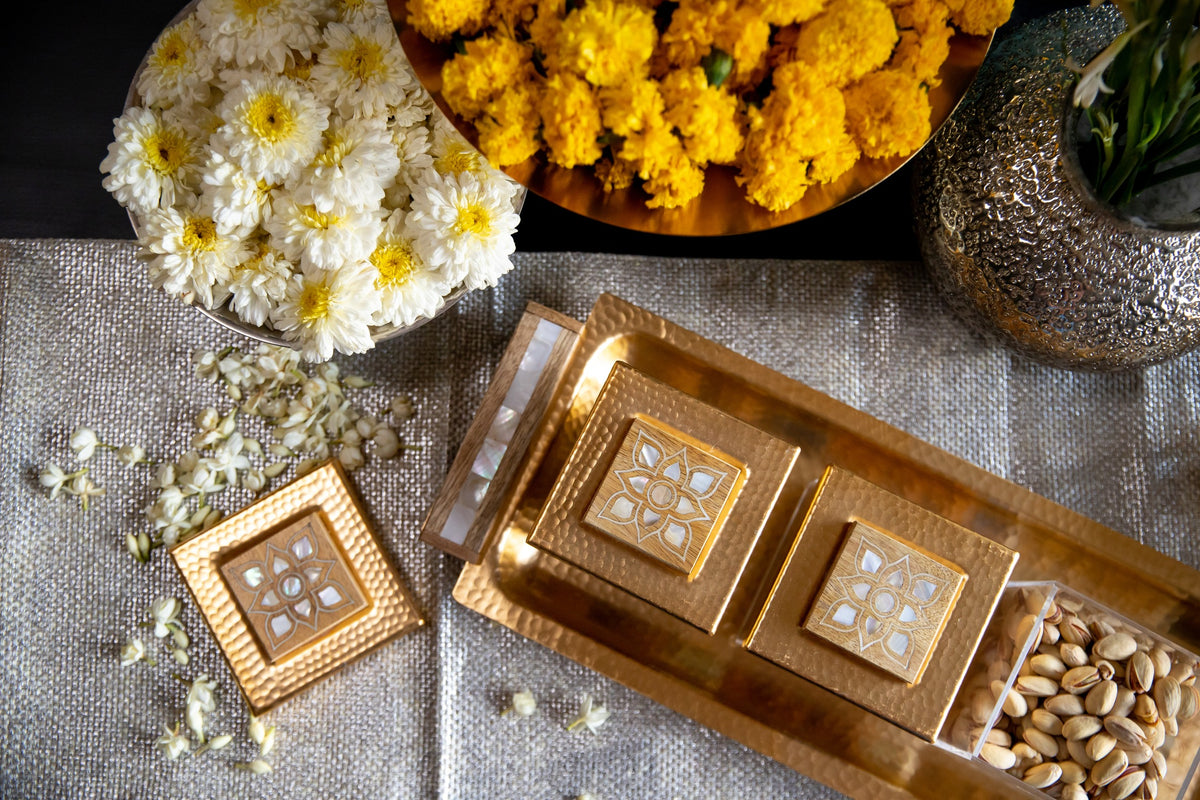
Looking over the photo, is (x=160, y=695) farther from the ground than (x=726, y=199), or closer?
closer

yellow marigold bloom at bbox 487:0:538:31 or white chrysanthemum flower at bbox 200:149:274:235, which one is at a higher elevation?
yellow marigold bloom at bbox 487:0:538:31

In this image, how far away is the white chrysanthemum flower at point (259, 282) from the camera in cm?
52

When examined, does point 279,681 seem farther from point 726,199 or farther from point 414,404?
point 726,199

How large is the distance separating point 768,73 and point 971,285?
0.27 meters

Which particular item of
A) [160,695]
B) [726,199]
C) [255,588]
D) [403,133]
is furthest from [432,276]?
[160,695]

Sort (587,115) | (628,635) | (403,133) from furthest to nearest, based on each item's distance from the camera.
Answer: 1. (628,635)
2. (403,133)
3. (587,115)

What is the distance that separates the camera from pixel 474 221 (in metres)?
0.50

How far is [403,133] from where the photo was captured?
0.52 metres

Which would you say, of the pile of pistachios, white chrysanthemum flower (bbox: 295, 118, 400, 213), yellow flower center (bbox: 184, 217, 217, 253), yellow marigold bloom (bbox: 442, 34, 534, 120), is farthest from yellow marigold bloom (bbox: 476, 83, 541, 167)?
the pile of pistachios

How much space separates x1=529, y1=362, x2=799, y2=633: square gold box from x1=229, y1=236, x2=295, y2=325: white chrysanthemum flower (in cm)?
23

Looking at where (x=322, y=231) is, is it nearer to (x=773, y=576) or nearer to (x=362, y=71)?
(x=362, y=71)

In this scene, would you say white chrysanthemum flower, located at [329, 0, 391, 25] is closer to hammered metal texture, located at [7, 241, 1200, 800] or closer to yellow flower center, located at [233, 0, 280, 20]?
yellow flower center, located at [233, 0, 280, 20]

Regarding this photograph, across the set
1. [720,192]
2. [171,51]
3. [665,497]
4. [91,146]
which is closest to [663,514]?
[665,497]

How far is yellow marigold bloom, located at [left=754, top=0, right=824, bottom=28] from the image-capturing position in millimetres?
355
